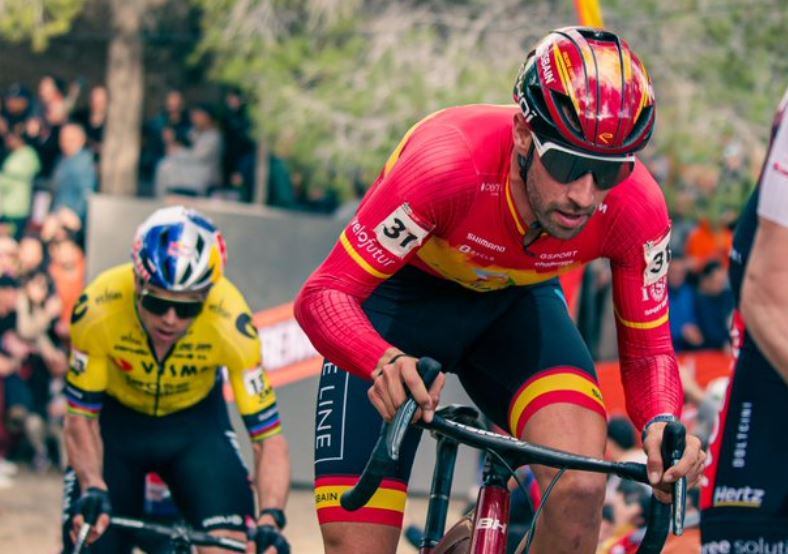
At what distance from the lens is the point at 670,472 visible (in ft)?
14.4

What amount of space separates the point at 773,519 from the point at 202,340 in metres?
2.75

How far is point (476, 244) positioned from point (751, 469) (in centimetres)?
121

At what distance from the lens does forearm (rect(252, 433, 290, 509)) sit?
679cm

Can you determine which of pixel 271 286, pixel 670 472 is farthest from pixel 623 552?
pixel 271 286

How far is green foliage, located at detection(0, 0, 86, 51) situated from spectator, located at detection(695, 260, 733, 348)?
6.32m

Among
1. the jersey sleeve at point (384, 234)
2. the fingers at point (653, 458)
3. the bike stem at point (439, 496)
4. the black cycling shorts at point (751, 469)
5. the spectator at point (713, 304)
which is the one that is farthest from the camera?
Result: the spectator at point (713, 304)

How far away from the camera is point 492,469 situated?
4785 millimetres

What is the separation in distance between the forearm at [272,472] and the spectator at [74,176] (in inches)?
285

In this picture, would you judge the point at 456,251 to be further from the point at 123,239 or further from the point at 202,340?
the point at 123,239

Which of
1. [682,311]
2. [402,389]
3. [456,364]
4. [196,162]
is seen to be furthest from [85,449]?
[196,162]

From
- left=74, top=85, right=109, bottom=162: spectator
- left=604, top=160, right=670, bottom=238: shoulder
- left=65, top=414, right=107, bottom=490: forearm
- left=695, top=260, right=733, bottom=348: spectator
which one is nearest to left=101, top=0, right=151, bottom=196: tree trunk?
left=74, top=85, right=109, bottom=162: spectator

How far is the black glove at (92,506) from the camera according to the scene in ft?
21.4

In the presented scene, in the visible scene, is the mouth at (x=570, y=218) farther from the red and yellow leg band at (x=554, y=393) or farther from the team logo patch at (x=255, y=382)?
the team logo patch at (x=255, y=382)

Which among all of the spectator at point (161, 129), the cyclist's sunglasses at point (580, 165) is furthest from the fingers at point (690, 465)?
the spectator at point (161, 129)
